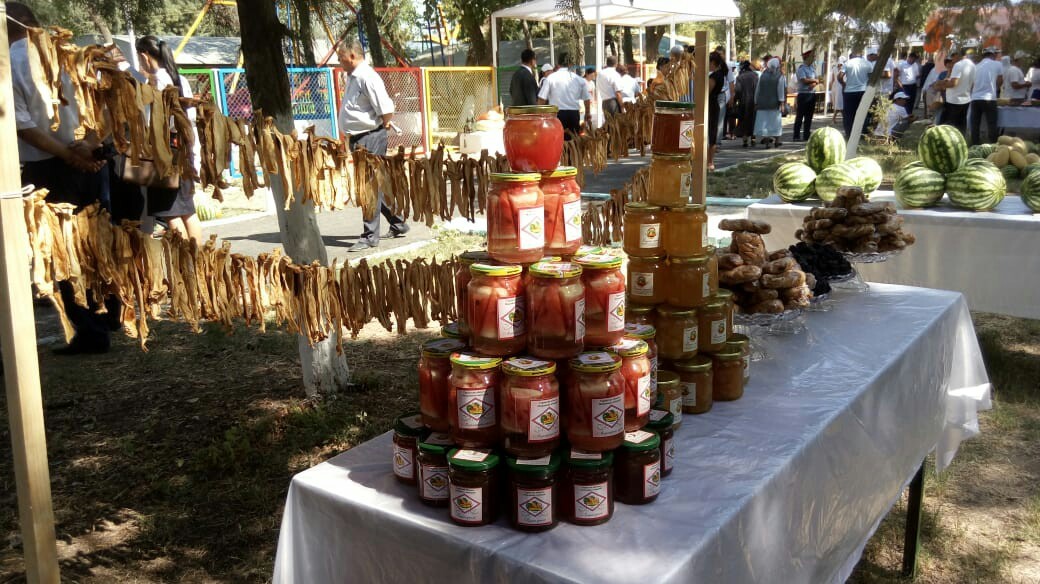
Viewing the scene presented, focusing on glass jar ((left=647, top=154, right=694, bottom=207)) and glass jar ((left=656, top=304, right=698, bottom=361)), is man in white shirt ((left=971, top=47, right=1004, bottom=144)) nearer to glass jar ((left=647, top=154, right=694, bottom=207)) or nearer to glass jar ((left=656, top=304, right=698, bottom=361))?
glass jar ((left=647, top=154, right=694, bottom=207))

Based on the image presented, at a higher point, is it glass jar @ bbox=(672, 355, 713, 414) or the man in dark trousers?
the man in dark trousers

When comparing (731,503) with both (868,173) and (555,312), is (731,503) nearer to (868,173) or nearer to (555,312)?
(555,312)

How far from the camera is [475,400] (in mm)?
1692

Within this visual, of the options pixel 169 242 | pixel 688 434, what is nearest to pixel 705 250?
pixel 688 434

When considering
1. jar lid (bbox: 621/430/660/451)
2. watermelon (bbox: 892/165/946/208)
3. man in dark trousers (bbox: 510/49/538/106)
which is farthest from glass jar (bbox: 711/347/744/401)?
man in dark trousers (bbox: 510/49/538/106)

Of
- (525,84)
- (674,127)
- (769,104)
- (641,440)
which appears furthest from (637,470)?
(769,104)

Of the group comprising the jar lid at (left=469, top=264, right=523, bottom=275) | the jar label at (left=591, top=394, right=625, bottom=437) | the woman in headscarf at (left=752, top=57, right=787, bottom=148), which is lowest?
the jar label at (left=591, top=394, right=625, bottom=437)

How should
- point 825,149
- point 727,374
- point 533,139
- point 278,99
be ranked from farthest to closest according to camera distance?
point 825,149, point 278,99, point 727,374, point 533,139

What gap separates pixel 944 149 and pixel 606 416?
4328 mm

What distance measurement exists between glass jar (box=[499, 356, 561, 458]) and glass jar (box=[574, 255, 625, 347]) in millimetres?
184

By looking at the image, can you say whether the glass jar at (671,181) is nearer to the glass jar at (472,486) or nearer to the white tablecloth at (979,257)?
the glass jar at (472,486)

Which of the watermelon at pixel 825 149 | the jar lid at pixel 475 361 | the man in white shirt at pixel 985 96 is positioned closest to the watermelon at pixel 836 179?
the watermelon at pixel 825 149

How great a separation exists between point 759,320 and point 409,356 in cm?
323

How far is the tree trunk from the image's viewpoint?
378 centimetres
